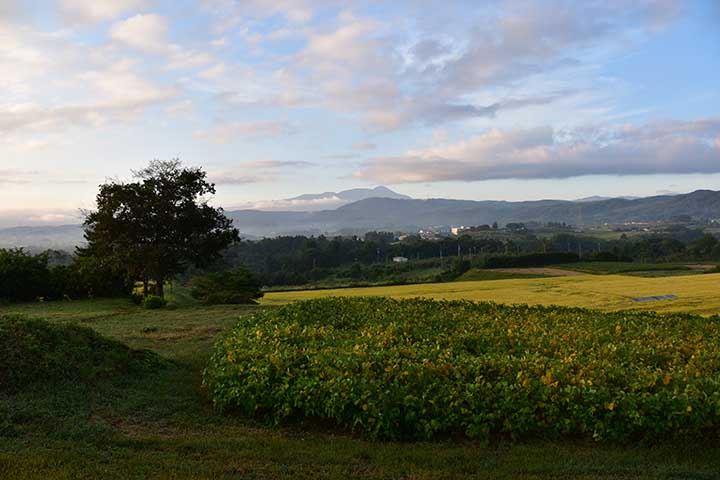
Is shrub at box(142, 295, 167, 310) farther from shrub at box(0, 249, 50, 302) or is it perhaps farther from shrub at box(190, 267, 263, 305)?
shrub at box(0, 249, 50, 302)

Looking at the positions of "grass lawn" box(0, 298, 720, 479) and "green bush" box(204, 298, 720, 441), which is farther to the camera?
"green bush" box(204, 298, 720, 441)

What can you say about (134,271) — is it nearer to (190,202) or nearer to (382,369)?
(190,202)

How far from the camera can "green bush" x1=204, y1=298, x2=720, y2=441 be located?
5984 mm

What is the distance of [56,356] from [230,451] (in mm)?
4182

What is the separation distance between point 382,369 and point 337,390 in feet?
2.63

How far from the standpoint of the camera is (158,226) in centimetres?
2517

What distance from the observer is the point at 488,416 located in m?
6.05

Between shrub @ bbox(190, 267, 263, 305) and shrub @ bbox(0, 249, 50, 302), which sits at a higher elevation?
shrub @ bbox(0, 249, 50, 302)

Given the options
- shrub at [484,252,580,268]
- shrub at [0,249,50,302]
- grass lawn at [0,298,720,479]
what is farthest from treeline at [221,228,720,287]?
grass lawn at [0,298,720,479]

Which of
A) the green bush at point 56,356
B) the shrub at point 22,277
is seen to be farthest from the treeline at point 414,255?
the green bush at point 56,356

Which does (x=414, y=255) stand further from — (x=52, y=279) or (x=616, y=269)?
(x=52, y=279)

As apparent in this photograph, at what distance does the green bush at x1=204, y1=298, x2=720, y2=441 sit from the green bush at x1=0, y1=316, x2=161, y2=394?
1.50 m

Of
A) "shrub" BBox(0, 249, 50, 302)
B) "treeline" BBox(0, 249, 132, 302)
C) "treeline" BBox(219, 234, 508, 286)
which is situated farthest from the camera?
"treeline" BBox(219, 234, 508, 286)

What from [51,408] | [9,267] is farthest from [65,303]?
[51,408]
